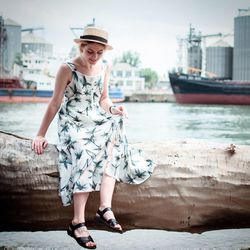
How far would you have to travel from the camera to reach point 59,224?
4.54 feet

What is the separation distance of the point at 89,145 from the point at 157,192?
25cm

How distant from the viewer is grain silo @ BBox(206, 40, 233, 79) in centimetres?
2078

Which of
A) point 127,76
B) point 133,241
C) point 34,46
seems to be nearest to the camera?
point 133,241

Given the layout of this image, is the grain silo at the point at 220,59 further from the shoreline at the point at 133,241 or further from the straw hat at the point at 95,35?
the straw hat at the point at 95,35

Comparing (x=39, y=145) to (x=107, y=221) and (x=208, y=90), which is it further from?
(x=208, y=90)

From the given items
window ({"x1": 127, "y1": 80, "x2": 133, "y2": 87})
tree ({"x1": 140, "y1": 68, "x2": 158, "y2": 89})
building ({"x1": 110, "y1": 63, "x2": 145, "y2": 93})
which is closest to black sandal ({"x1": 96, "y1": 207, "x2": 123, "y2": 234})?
building ({"x1": 110, "y1": 63, "x2": 145, "y2": 93})

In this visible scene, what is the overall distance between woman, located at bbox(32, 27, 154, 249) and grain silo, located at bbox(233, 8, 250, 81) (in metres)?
14.7

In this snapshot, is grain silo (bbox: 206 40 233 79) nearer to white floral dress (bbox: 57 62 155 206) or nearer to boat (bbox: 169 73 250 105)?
boat (bbox: 169 73 250 105)

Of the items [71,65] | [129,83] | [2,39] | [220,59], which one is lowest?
[71,65]

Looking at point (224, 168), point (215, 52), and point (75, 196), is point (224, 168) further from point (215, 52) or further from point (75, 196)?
point (215, 52)

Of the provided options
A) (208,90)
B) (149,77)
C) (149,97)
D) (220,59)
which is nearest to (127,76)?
(149,77)

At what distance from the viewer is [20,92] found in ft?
60.0

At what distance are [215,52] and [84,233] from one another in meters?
21.1

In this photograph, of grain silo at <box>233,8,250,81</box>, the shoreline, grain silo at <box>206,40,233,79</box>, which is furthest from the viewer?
grain silo at <box>206,40,233,79</box>
